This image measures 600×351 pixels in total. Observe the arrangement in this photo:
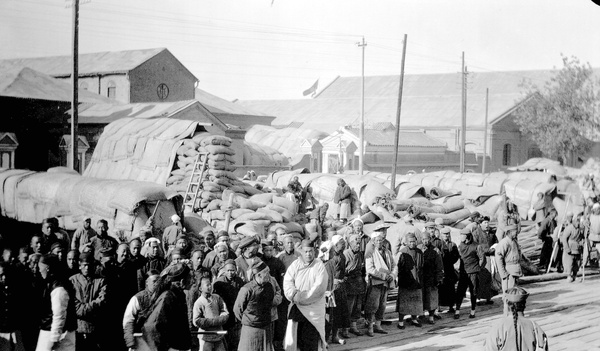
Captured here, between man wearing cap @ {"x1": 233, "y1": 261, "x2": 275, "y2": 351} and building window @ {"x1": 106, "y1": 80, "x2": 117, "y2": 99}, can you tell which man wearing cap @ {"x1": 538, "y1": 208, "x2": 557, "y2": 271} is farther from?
building window @ {"x1": 106, "y1": 80, "x2": 117, "y2": 99}

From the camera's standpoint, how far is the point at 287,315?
9.45 metres

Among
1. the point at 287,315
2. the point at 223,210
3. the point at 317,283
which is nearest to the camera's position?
the point at 317,283

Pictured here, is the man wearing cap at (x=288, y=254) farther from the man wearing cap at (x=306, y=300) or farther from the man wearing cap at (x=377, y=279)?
the man wearing cap at (x=377, y=279)

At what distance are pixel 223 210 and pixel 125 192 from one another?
3.65 m

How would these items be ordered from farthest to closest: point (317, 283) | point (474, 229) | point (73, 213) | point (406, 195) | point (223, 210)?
1. point (406, 195)
2. point (223, 210)
3. point (73, 213)
4. point (474, 229)
5. point (317, 283)

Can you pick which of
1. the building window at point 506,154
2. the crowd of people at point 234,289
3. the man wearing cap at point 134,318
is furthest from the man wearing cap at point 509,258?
the building window at point 506,154

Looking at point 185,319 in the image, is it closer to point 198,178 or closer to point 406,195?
point 198,178

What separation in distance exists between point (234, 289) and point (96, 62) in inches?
1431

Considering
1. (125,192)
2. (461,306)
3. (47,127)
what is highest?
(47,127)

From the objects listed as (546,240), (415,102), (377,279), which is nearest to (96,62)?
(415,102)

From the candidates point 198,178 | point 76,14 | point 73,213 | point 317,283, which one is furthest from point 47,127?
point 317,283

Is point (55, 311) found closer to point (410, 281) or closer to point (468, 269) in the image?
point (410, 281)

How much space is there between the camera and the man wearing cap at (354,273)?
10578mm

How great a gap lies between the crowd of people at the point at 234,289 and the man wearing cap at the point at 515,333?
0.01m
